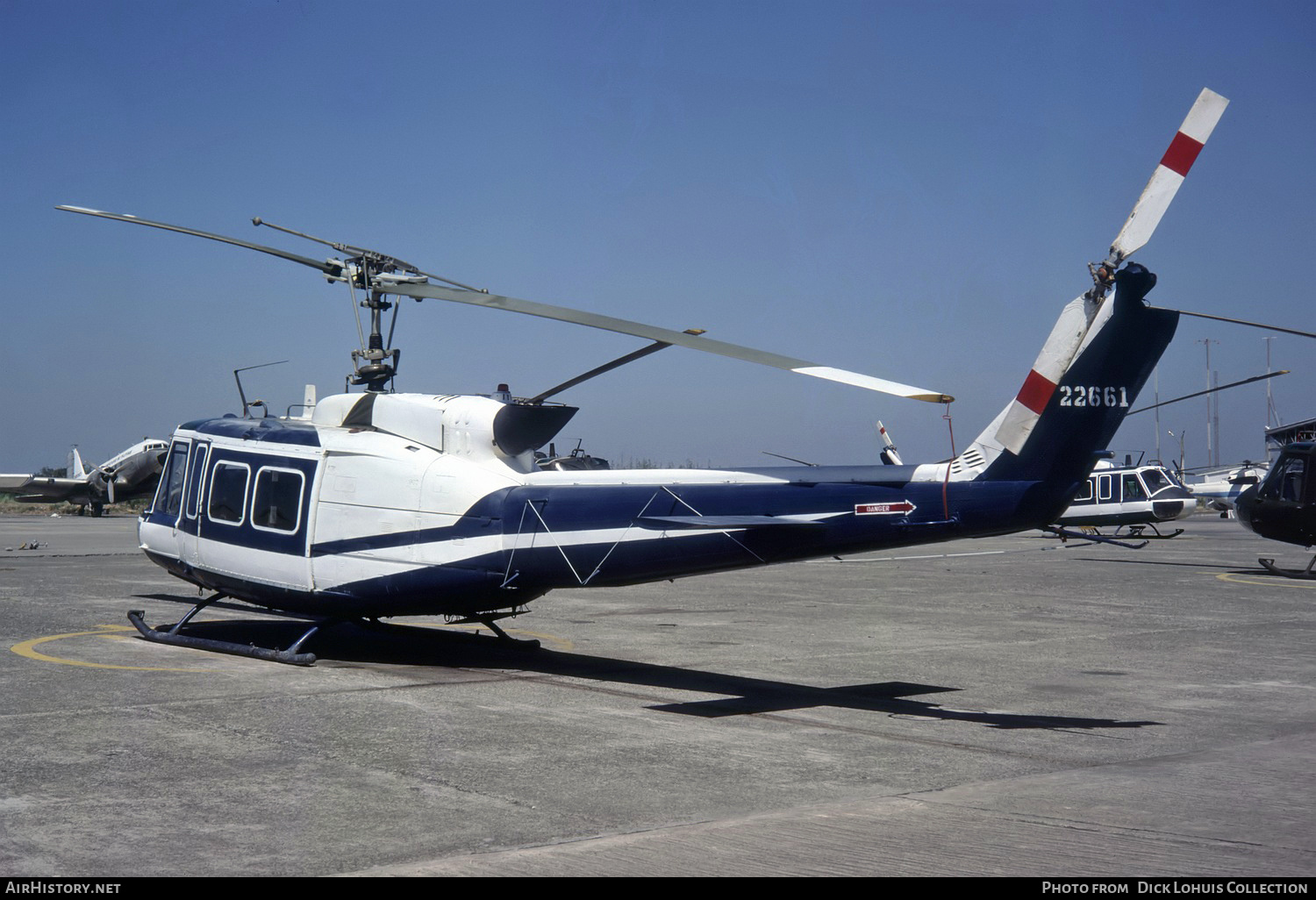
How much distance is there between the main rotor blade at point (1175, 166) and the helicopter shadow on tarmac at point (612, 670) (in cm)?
423

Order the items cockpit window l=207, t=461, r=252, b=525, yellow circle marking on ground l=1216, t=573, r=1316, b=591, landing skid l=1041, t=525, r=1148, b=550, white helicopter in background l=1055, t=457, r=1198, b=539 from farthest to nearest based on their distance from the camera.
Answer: white helicopter in background l=1055, t=457, r=1198, b=539 → landing skid l=1041, t=525, r=1148, b=550 → yellow circle marking on ground l=1216, t=573, r=1316, b=591 → cockpit window l=207, t=461, r=252, b=525

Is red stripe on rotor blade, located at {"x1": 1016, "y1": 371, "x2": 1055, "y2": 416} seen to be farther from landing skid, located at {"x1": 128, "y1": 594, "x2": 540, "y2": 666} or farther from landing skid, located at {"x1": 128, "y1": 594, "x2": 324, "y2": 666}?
landing skid, located at {"x1": 128, "y1": 594, "x2": 324, "y2": 666}

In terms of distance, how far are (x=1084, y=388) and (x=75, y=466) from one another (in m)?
69.4

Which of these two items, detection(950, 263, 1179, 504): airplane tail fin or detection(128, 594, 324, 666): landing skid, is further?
detection(128, 594, 324, 666): landing skid

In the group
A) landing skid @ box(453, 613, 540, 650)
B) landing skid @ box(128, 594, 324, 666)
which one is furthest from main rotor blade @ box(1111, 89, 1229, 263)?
landing skid @ box(128, 594, 324, 666)

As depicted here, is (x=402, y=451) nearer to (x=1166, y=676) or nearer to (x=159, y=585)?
(x=1166, y=676)

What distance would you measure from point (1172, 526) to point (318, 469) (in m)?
51.2

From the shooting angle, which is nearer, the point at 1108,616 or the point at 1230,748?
the point at 1230,748

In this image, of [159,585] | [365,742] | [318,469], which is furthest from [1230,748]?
[159,585]

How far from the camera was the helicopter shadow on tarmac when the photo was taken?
10.2 meters

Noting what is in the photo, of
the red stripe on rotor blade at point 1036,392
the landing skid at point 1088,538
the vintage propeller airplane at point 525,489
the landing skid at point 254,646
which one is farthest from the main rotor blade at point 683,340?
the landing skid at point 1088,538

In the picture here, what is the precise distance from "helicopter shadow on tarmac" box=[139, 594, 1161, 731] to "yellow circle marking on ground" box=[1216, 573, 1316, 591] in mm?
15336

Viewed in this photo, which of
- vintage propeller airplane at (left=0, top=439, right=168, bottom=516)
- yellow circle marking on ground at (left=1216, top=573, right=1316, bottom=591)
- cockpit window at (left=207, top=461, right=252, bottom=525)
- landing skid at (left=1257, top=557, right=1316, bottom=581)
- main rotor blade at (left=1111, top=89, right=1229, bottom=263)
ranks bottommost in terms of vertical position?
vintage propeller airplane at (left=0, top=439, right=168, bottom=516)

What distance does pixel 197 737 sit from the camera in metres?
8.62
